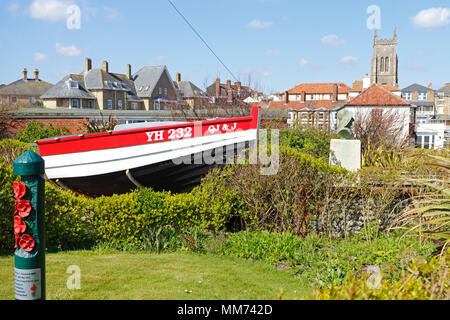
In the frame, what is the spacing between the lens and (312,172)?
7.54m

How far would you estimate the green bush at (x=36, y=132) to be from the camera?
16427 mm

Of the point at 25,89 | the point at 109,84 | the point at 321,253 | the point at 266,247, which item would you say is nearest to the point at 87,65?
the point at 109,84

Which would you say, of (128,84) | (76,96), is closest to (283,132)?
(76,96)

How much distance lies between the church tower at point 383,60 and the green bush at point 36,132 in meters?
88.5

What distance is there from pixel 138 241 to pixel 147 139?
2818 mm

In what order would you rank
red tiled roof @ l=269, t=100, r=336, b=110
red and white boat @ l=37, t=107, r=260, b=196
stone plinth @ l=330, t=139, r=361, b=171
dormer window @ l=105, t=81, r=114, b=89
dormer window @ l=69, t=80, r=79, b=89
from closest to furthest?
red and white boat @ l=37, t=107, r=260, b=196
stone plinth @ l=330, t=139, r=361, b=171
dormer window @ l=69, t=80, r=79, b=89
dormer window @ l=105, t=81, r=114, b=89
red tiled roof @ l=269, t=100, r=336, b=110

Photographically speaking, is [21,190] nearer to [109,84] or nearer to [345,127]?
[345,127]

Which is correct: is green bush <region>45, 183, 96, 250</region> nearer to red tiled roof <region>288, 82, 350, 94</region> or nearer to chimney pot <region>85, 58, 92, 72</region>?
chimney pot <region>85, 58, 92, 72</region>

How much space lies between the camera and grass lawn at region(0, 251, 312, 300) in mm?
4387

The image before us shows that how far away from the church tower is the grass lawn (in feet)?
317

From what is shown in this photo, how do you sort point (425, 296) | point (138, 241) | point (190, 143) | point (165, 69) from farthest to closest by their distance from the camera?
1. point (165, 69)
2. point (190, 143)
3. point (138, 241)
4. point (425, 296)

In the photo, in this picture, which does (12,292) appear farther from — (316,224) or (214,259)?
(316,224)

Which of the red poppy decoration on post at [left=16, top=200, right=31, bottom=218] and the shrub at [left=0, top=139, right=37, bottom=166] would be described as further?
the shrub at [left=0, top=139, right=37, bottom=166]

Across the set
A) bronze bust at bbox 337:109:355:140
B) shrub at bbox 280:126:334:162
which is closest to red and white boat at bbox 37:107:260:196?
bronze bust at bbox 337:109:355:140
